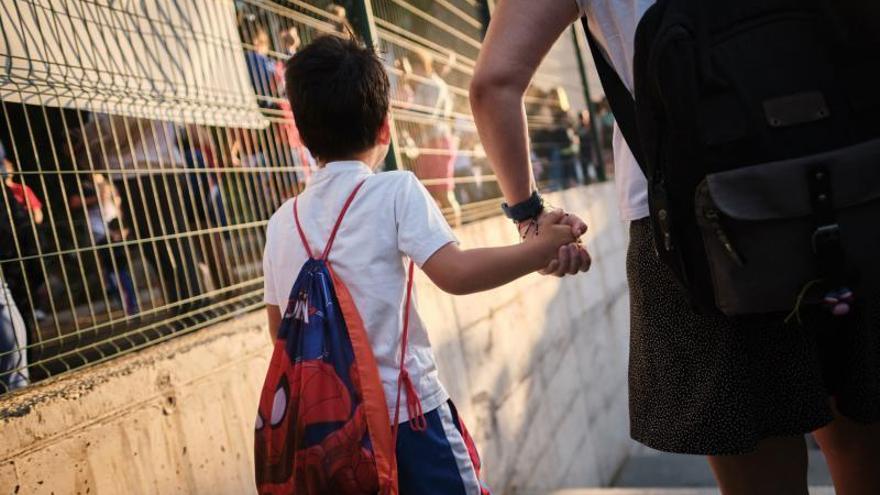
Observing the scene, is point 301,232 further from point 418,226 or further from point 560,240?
point 560,240

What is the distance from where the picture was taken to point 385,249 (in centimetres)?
164

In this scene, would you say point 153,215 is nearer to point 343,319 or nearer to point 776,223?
point 343,319

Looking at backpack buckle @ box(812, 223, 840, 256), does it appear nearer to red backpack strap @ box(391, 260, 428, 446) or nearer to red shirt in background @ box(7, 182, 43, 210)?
red backpack strap @ box(391, 260, 428, 446)

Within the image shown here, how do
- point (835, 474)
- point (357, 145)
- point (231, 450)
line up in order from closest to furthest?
point (835, 474), point (357, 145), point (231, 450)

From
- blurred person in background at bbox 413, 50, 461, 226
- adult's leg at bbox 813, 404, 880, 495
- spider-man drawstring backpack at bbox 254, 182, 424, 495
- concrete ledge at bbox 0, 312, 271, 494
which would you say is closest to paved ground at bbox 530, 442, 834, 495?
blurred person in background at bbox 413, 50, 461, 226

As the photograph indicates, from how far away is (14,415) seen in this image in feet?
6.11

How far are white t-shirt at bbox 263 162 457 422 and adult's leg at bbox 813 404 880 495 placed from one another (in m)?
0.78

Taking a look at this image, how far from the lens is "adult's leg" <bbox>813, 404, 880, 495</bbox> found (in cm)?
148

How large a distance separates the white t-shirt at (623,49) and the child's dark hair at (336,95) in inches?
20.9

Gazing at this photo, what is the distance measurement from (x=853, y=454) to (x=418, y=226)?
95 cm

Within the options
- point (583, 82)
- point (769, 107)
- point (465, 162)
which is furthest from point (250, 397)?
point (583, 82)

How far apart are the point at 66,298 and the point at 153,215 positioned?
0.43 m

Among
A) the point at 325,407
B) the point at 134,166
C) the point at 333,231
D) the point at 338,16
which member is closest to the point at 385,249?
the point at 333,231

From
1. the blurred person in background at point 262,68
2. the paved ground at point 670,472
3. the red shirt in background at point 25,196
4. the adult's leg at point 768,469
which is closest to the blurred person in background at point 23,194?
the red shirt in background at point 25,196
